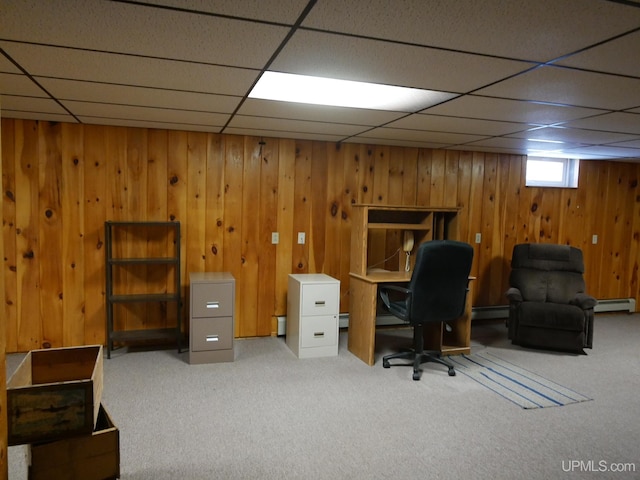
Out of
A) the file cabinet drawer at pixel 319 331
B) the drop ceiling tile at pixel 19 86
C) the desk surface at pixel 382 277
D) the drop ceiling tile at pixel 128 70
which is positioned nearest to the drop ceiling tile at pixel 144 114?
the drop ceiling tile at pixel 19 86

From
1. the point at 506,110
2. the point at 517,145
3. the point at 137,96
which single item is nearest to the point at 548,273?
the point at 517,145

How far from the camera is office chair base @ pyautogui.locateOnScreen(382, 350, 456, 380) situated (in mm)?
3570

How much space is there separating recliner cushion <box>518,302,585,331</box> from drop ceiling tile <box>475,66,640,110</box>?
6.88ft

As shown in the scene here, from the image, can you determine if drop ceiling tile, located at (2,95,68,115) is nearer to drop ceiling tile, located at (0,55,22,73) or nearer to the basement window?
drop ceiling tile, located at (0,55,22,73)

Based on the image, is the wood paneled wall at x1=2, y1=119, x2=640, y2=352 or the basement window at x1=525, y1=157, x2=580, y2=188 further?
the basement window at x1=525, y1=157, x2=580, y2=188

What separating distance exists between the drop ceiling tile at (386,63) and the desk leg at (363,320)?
75.4 inches

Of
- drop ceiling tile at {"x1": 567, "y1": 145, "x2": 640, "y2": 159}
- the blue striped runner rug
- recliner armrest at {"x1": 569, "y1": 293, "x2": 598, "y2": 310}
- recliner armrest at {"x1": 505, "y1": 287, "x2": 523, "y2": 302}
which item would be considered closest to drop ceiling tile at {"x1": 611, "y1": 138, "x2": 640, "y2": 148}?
drop ceiling tile at {"x1": 567, "y1": 145, "x2": 640, "y2": 159}

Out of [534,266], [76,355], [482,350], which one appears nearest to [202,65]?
[76,355]

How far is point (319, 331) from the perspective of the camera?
3996mm

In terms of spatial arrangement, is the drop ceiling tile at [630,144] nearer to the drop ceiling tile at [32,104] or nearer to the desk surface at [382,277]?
the desk surface at [382,277]

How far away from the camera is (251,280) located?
4477 millimetres

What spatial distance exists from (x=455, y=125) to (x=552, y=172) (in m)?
2.82

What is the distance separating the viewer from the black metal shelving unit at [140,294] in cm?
384

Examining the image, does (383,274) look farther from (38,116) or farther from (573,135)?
(38,116)
